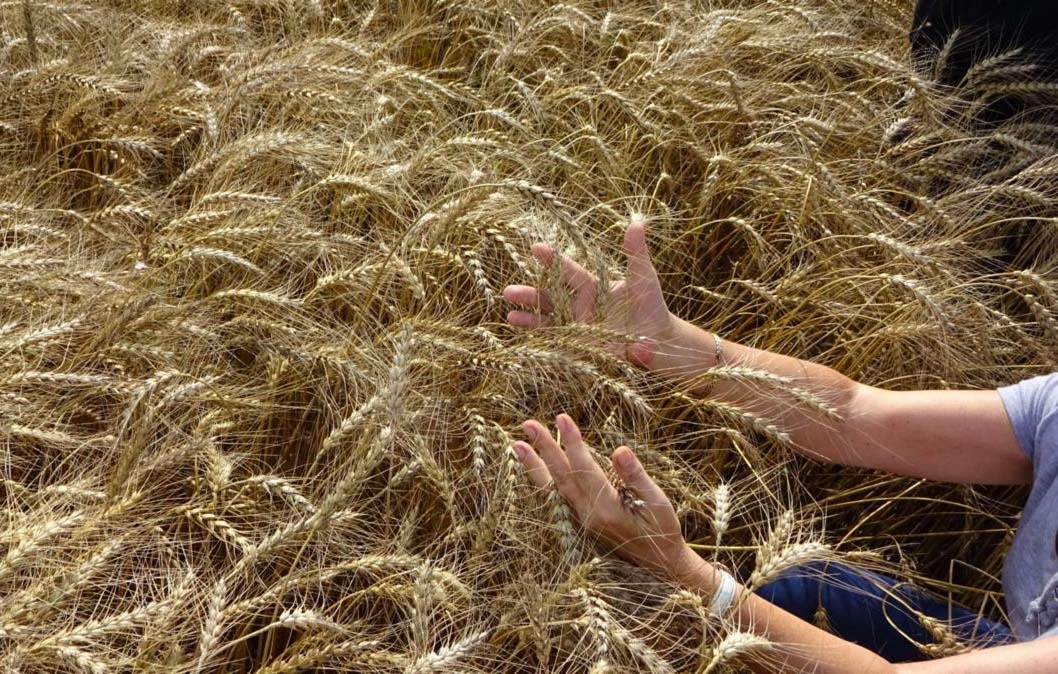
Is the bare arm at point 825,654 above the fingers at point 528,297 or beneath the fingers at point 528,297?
beneath

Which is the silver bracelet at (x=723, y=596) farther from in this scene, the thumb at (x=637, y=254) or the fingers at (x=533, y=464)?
the thumb at (x=637, y=254)

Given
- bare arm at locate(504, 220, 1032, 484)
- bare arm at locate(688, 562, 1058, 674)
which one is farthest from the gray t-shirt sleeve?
bare arm at locate(688, 562, 1058, 674)

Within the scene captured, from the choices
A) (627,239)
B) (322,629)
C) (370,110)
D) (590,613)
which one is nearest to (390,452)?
(322,629)

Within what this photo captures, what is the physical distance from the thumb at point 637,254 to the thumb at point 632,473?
0.37 meters

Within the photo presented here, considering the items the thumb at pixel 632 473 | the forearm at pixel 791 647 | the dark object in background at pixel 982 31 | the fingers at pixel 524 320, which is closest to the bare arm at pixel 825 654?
the forearm at pixel 791 647

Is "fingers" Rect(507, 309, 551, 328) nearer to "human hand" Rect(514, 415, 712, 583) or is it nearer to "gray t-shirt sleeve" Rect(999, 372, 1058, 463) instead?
"human hand" Rect(514, 415, 712, 583)

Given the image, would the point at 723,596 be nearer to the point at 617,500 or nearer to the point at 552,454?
the point at 617,500

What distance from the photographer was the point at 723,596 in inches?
55.2

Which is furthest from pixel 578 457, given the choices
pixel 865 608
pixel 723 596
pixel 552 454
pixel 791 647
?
pixel 865 608

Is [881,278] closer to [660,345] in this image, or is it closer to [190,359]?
[660,345]

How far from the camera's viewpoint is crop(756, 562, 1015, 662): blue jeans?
1.71 m

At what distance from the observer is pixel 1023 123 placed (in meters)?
2.44

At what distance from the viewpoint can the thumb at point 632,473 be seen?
1.39 meters

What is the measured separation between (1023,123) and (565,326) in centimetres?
152
